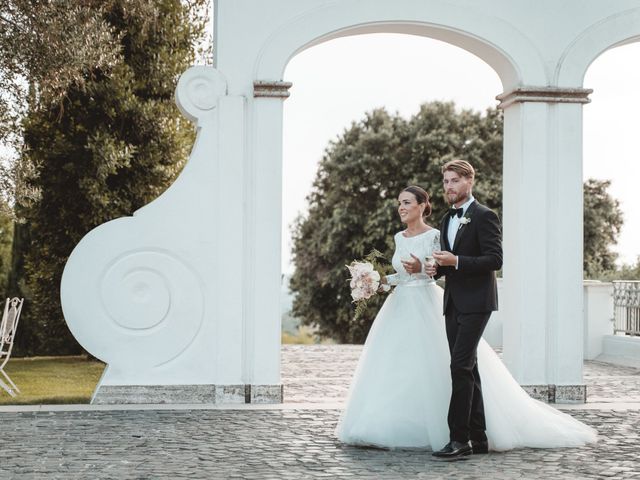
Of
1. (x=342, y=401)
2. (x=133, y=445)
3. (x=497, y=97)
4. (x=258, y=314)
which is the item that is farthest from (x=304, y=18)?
(x=133, y=445)

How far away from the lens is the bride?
6664 mm

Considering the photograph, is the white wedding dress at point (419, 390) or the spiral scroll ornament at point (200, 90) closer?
the white wedding dress at point (419, 390)

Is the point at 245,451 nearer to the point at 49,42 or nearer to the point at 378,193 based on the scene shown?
the point at 49,42

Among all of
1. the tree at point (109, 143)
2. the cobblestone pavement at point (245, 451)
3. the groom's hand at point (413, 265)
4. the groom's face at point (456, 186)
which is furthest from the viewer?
the tree at point (109, 143)

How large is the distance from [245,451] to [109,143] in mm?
8801

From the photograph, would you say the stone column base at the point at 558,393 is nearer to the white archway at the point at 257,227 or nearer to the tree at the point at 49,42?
the white archway at the point at 257,227

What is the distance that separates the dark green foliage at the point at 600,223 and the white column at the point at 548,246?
21.8 m

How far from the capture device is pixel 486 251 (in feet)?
21.0

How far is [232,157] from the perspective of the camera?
30.0ft

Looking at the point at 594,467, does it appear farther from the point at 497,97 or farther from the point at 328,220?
the point at 328,220

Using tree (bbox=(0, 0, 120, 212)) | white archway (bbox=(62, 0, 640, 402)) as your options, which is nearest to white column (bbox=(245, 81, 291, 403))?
white archway (bbox=(62, 0, 640, 402))

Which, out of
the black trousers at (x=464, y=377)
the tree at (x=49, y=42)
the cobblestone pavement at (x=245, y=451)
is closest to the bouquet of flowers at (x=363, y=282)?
the black trousers at (x=464, y=377)

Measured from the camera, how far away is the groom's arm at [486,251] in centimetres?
635

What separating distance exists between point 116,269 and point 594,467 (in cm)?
507
